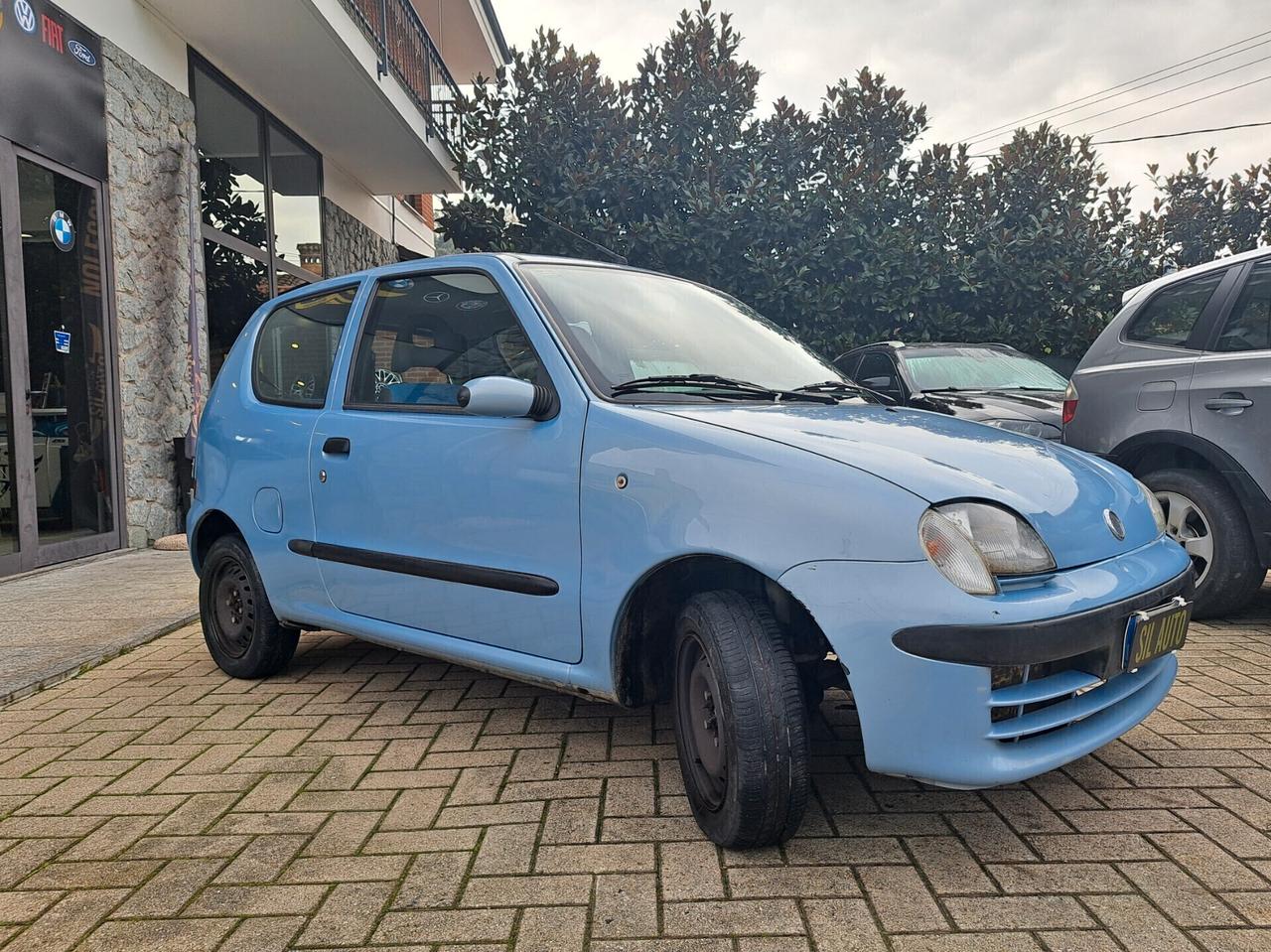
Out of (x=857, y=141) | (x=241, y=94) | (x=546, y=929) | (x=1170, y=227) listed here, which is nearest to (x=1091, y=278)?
(x=1170, y=227)

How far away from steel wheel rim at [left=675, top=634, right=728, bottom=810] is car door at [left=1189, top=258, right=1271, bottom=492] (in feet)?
10.6

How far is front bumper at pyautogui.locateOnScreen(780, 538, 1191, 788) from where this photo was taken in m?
2.00

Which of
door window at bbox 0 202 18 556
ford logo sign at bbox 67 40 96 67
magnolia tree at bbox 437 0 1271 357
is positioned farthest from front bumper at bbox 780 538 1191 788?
magnolia tree at bbox 437 0 1271 357

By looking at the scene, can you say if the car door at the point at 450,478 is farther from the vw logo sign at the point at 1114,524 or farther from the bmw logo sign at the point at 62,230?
the bmw logo sign at the point at 62,230

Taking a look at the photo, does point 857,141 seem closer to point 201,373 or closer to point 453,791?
point 201,373

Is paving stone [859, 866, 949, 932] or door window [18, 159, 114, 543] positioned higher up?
door window [18, 159, 114, 543]

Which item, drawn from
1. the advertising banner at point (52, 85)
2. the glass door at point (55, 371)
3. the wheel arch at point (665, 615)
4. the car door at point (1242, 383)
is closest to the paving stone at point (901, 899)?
the wheel arch at point (665, 615)

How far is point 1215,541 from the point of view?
4.37m

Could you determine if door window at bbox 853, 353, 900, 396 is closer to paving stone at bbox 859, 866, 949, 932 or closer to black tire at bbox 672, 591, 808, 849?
black tire at bbox 672, 591, 808, 849

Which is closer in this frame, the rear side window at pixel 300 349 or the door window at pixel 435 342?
the door window at pixel 435 342

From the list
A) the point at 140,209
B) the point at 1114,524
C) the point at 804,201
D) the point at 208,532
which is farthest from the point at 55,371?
the point at 804,201

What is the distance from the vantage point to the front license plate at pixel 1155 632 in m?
2.22

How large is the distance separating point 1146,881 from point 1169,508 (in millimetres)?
2984

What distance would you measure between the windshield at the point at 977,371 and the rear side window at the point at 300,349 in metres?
4.74
